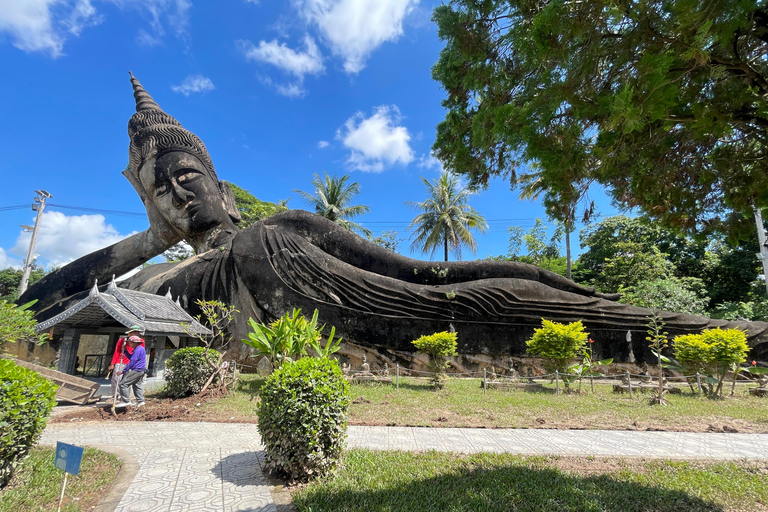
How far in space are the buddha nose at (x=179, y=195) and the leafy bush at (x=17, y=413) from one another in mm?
9958

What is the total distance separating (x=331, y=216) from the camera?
2178cm

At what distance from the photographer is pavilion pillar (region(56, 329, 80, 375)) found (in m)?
7.50

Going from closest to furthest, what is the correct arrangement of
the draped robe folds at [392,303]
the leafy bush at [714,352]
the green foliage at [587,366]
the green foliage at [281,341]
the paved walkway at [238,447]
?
the paved walkway at [238,447], the green foliage at [281,341], the leafy bush at [714,352], the green foliage at [587,366], the draped robe folds at [392,303]

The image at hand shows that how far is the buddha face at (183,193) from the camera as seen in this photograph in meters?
12.3

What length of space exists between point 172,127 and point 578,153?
46.2ft

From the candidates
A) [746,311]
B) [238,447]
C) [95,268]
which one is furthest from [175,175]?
→ [746,311]

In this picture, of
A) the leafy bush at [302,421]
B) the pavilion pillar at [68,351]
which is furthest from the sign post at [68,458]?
the pavilion pillar at [68,351]

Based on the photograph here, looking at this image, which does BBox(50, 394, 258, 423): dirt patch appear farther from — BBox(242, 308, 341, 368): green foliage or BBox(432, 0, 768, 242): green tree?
BBox(432, 0, 768, 242): green tree

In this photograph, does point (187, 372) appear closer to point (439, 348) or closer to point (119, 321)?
point (119, 321)

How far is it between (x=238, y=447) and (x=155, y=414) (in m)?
2.31

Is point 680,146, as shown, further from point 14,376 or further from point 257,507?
point 14,376

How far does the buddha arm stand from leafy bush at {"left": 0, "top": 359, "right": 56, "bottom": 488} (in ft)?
36.3

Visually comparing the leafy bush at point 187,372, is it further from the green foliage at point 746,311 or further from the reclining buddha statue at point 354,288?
the green foliage at point 746,311

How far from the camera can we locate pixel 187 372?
6.91m
